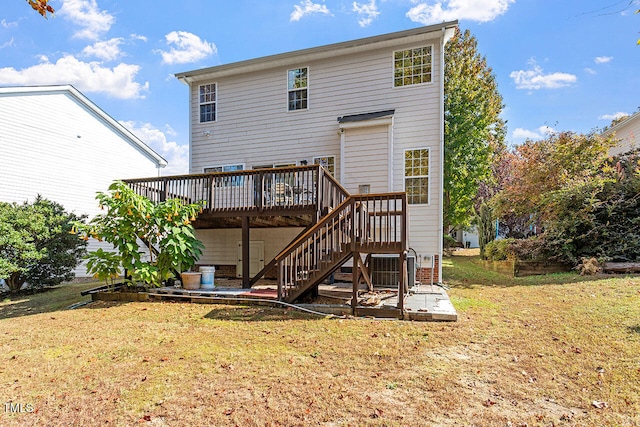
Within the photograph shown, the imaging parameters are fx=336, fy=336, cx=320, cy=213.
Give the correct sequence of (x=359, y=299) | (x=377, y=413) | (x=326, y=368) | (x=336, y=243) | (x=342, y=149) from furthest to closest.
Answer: (x=342, y=149), (x=359, y=299), (x=336, y=243), (x=326, y=368), (x=377, y=413)

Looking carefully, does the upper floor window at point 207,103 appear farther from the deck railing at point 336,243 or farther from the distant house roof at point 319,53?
the deck railing at point 336,243

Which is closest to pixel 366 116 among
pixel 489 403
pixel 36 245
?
pixel 489 403

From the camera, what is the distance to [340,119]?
10336 mm

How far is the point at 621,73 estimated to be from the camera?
39.8ft

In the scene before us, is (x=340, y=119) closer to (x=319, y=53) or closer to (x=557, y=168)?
(x=319, y=53)

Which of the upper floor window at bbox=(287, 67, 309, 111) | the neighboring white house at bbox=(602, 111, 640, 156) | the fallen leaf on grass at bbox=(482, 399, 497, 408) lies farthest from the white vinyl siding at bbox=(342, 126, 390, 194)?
the neighboring white house at bbox=(602, 111, 640, 156)

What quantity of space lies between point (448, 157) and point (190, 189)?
1183 centimetres

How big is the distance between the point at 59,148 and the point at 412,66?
1341 cm

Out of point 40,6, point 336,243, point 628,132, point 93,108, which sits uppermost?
point 93,108

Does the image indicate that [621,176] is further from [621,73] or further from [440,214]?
[440,214]

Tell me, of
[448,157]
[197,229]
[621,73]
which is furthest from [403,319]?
[621,73]

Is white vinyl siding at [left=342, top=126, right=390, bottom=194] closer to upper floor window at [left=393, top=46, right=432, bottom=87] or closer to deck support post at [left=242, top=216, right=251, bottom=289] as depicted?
upper floor window at [left=393, top=46, right=432, bottom=87]

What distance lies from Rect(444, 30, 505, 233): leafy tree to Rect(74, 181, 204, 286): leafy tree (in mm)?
12482

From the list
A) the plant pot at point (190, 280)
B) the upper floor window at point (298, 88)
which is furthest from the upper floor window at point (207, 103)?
the plant pot at point (190, 280)
